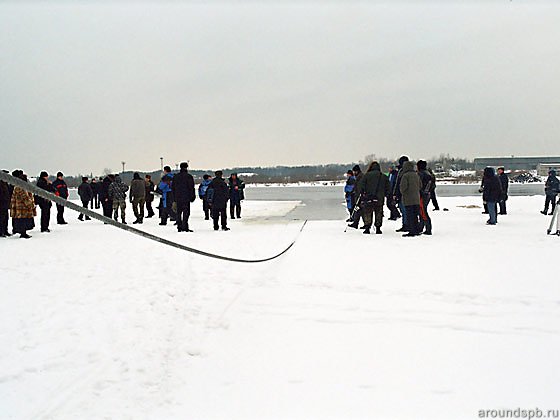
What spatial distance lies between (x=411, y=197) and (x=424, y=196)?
3.78 ft

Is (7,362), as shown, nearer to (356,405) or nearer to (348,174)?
(356,405)

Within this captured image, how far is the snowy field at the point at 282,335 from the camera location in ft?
13.1

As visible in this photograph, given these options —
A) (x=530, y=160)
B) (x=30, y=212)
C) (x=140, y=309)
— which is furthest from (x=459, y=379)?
(x=530, y=160)

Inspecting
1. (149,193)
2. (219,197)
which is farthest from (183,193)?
(149,193)

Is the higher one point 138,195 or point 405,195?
point 405,195

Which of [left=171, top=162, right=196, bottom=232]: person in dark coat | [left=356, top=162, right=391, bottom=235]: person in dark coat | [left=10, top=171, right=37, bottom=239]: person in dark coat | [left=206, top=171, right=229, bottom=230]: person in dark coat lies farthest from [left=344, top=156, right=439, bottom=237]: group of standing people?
[left=10, top=171, right=37, bottom=239]: person in dark coat

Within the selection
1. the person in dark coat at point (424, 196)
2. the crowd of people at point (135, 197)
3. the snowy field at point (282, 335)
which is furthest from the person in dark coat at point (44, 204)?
the person in dark coat at point (424, 196)

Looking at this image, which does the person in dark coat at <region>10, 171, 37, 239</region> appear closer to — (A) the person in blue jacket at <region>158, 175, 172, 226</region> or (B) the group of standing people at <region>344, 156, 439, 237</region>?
(A) the person in blue jacket at <region>158, 175, 172, 226</region>

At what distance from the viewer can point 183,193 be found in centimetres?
1516

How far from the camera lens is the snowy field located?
398 centimetres

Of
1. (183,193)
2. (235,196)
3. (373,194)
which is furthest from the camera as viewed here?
(235,196)

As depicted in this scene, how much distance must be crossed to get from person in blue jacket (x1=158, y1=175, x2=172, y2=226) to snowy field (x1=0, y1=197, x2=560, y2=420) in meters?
7.26

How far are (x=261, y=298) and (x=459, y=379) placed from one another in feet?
10.5

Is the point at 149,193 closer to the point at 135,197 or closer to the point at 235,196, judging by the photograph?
the point at 135,197
